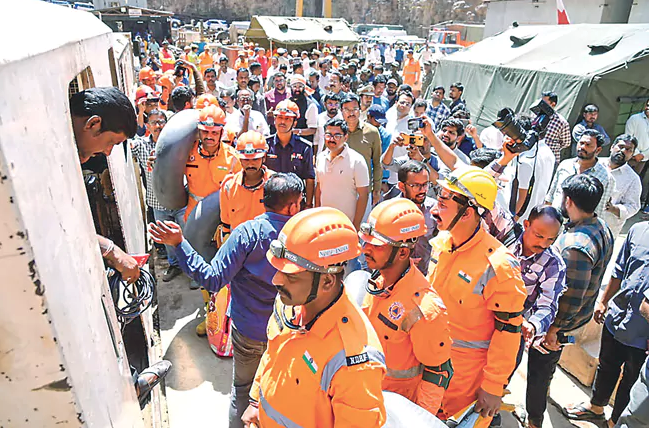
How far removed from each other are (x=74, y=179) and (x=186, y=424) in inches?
107

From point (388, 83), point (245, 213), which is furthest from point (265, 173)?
point (388, 83)

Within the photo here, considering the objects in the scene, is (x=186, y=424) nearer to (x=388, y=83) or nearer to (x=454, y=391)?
(x=454, y=391)

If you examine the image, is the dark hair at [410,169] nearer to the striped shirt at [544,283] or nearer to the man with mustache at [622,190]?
the striped shirt at [544,283]

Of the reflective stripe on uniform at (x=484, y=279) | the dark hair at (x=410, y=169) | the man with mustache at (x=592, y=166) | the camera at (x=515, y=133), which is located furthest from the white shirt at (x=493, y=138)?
the reflective stripe on uniform at (x=484, y=279)

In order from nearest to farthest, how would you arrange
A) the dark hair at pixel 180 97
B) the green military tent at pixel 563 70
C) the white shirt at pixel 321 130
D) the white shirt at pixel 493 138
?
1. the dark hair at pixel 180 97
2. the white shirt at pixel 321 130
3. the white shirt at pixel 493 138
4. the green military tent at pixel 563 70

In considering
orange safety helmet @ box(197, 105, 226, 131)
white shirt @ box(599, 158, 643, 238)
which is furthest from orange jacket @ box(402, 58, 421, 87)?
orange safety helmet @ box(197, 105, 226, 131)

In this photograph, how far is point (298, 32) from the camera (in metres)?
22.1

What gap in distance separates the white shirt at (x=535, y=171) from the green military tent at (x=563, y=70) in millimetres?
4504

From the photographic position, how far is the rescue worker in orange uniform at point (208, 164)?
4.23 meters

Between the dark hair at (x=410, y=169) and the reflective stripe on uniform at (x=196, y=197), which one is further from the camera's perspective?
the reflective stripe on uniform at (x=196, y=197)

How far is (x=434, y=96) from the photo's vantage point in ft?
28.8

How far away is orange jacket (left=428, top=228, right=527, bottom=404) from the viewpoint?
245cm

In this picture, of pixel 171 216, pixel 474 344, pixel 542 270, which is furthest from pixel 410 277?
pixel 171 216

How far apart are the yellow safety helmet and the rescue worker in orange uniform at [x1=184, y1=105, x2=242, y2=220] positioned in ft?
7.81
